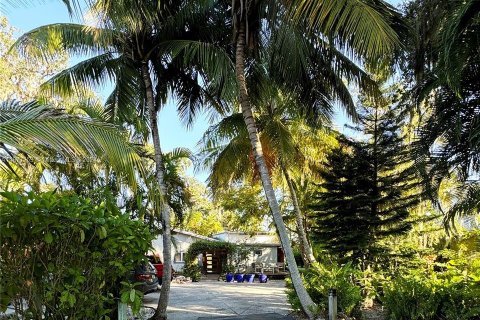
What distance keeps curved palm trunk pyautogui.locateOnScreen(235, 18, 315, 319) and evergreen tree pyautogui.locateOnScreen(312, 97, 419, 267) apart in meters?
4.73

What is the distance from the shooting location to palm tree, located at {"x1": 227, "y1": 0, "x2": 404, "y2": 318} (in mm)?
6594

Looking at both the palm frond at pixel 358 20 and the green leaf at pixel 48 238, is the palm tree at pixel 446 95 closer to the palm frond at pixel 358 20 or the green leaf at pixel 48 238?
the palm frond at pixel 358 20

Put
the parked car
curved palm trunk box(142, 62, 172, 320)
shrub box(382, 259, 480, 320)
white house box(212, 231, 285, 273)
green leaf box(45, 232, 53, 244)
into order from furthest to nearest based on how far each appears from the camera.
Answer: white house box(212, 231, 285, 273) < the parked car < curved palm trunk box(142, 62, 172, 320) < shrub box(382, 259, 480, 320) < green leaf box(45, 232, 53, 244)

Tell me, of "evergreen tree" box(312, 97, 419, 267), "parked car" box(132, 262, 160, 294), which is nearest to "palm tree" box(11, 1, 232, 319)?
"parked car" box(132, 262, 160, 294)

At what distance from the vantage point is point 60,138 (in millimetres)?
3926

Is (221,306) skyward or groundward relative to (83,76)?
groundward

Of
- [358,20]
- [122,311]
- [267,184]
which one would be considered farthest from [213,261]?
[122,311]

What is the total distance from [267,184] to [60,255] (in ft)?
18.4

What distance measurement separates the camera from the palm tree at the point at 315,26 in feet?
21.6

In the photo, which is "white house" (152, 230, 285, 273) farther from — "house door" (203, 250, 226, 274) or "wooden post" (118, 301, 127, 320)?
"wooden post" (118, 301, 127, 320)

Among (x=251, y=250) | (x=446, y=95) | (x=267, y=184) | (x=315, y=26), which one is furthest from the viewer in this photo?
(x=251, y=250)

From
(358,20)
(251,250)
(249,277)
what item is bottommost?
(249,277)

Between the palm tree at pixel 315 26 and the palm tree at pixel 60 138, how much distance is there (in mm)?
4139

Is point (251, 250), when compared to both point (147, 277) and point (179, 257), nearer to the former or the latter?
point (179, 257)
